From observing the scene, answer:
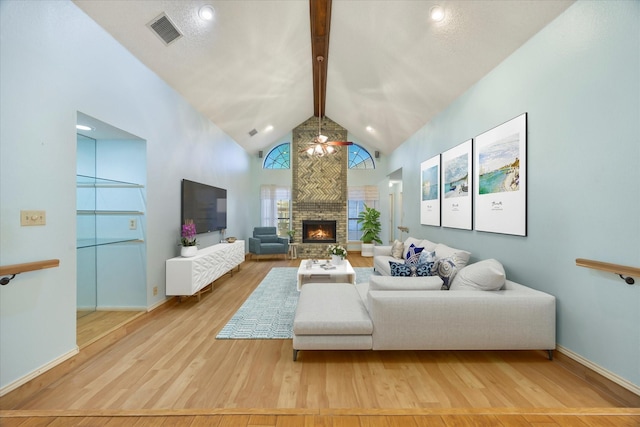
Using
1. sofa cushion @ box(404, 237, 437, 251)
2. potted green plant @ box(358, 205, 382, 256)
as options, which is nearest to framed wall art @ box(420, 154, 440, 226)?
sofa cushion @ box(404, 237, 437, 251)

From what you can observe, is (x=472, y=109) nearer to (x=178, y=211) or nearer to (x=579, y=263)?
(x=579, y=263)

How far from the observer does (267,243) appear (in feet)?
24.4

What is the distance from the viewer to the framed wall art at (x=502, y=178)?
2.71m

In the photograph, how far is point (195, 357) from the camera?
7.91ft

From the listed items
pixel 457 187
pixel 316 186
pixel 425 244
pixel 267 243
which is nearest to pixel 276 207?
pixel 316 186

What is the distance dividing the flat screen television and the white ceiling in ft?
4.45

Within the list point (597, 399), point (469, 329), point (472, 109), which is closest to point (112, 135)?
point (469, 329)

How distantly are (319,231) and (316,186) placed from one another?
1415 mm

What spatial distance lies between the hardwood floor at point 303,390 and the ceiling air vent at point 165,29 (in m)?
3.19

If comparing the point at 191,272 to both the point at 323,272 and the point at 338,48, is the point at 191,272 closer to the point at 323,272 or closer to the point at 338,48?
the point at 323,272

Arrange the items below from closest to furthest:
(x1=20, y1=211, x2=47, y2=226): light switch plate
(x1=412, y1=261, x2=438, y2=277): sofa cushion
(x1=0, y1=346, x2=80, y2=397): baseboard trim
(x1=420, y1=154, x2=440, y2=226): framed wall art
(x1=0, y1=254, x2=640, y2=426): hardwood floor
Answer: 1. (x1=0, y1=254, x2=640, y2=426): hardwood floor
2. (x1=0, y1=346, x2=80, y2=397): baseboard trim
3. (x1=20, y1=211, x2=47, y2=226): light switch plate
4. (x1=412, y1=261, x2=438, y2=277): sofa cushion
5. (x1=420, y1=154, x2=440, y2=226): framed wall art

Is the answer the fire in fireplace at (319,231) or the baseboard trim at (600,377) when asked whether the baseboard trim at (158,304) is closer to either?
the baseboard trim at (600,377)

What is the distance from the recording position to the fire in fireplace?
28.6 ft

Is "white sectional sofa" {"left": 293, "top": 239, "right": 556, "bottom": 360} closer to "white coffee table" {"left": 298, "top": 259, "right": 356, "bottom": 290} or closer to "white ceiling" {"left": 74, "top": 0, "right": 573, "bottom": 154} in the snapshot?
"white coffee table" {"left": 298, "top": 259, "right": 356, "bottom": 290}
